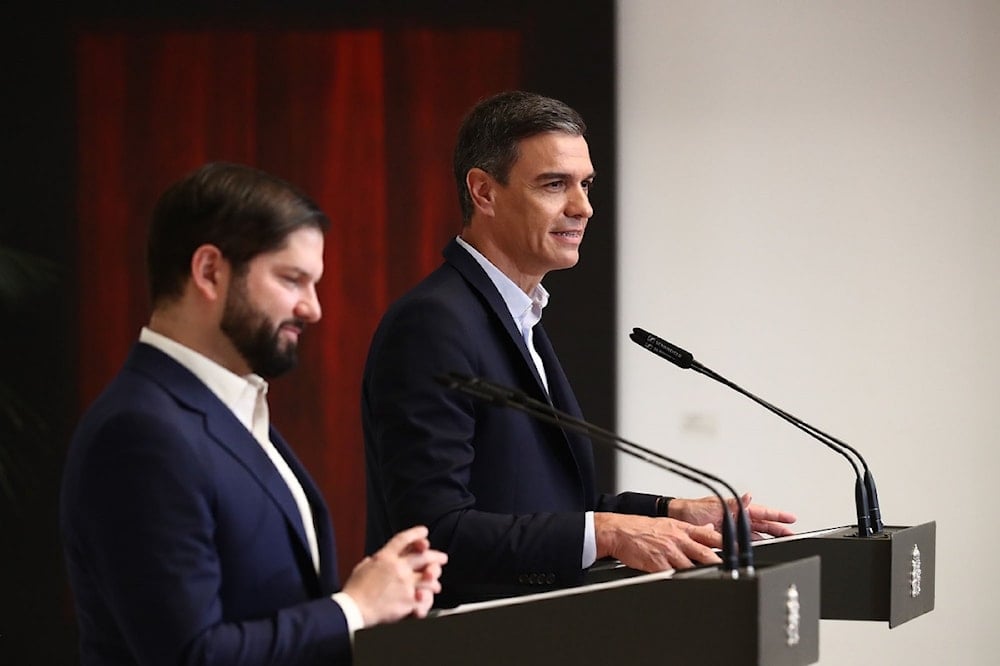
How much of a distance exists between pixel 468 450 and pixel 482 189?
64 cm

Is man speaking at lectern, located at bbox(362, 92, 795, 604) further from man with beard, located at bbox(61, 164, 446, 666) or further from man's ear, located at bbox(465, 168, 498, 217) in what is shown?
man with beard, located at bbox(61, 164, 446, 666)

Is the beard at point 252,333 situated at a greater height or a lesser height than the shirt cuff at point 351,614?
greater

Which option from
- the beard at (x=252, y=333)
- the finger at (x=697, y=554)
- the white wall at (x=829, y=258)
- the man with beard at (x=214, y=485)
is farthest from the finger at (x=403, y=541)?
the white wall at (x=829, y=258)

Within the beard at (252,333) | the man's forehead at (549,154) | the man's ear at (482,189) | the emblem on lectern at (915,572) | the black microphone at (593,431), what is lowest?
the emblem on lectern at (915,572)

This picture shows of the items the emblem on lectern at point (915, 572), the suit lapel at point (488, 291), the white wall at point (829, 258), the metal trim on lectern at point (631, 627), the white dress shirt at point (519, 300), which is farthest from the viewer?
the white wall at point (829, 258)

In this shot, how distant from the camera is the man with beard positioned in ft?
5.57

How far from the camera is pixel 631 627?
1.69m

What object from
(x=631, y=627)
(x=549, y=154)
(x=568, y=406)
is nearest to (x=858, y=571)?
(x=568, y=406)

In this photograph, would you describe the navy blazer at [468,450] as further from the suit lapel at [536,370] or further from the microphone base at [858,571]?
the microphone base at [858,571]

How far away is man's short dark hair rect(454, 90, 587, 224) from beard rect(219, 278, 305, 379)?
103cm

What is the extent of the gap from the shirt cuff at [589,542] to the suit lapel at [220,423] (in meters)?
0.57

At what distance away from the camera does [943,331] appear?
492cm

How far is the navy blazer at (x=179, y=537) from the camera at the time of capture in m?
1.69

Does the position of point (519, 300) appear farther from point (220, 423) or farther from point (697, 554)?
point (220, 423)
